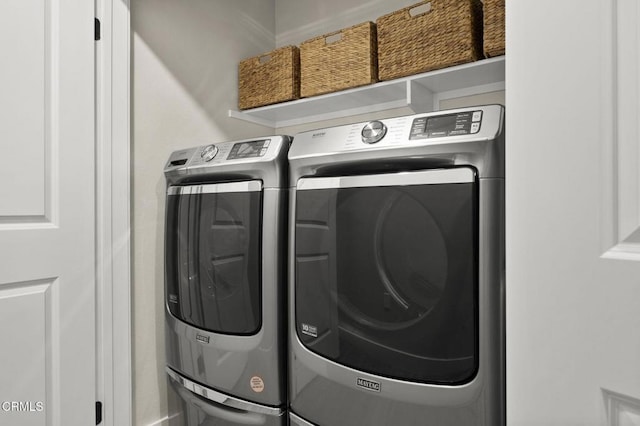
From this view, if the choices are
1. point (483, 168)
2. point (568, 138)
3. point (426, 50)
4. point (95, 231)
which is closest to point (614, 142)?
point (568, 138)

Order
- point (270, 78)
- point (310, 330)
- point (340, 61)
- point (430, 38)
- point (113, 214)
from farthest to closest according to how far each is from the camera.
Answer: point (270, 78), point (340, 61), point (113, 214), point (430, 38), point (310, 330)

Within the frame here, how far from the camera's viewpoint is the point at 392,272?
89 centimetres

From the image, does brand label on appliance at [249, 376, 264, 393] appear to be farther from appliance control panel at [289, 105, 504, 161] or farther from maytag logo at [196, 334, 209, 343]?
appliance control panel at [289, 105, 504, 161]

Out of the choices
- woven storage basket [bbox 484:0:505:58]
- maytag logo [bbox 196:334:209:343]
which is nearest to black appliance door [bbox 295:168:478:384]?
maytag logo [bbox 196:334:209:343]

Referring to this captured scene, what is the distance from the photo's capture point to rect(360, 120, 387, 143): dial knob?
3.03 ft

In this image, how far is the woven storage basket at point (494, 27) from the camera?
1172mm

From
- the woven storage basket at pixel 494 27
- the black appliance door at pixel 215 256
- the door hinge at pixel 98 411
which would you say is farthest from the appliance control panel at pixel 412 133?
the door hinge at pixel 98 411

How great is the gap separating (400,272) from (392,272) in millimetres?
20

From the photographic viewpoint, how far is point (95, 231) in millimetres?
1369

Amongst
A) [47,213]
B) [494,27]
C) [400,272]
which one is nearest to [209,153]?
[47,213]

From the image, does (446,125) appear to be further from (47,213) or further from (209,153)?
(47,213)

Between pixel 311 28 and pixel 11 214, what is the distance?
1539 mm

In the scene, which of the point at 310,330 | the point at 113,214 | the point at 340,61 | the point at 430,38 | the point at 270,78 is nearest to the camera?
the point at 310,330

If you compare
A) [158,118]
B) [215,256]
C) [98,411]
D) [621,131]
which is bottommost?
[98,411]
